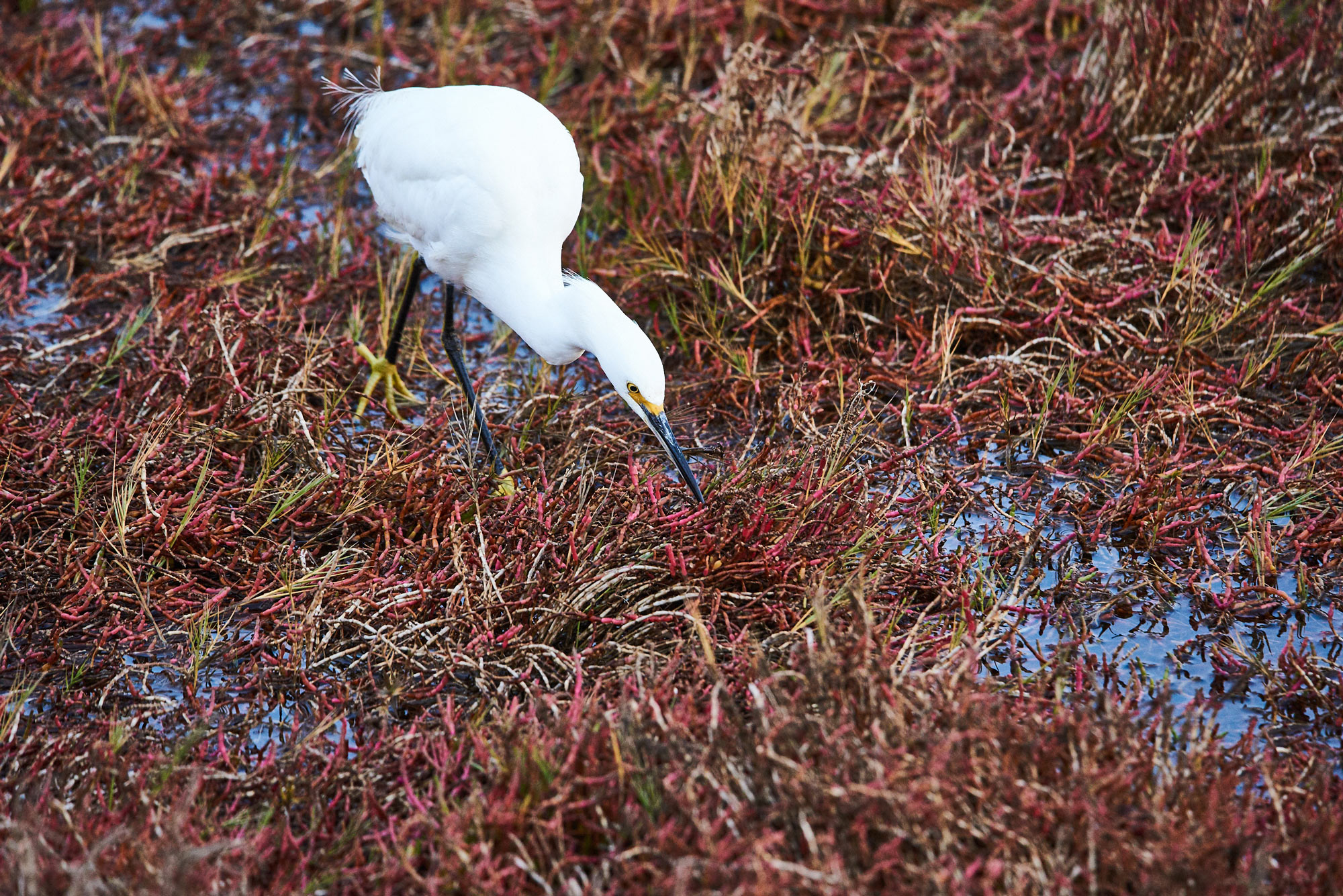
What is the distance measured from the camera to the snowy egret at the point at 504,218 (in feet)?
10.6

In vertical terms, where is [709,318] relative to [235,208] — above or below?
above

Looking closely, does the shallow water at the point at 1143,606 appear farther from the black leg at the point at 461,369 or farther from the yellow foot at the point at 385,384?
the yellow foot at the point at 385,384

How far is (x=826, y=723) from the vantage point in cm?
241

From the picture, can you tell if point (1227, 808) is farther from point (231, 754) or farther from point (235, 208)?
point (235, 208)

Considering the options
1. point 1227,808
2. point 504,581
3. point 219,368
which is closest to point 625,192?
point 219,368

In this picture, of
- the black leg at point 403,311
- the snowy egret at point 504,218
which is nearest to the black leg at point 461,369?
the snowy egret at point 504,218

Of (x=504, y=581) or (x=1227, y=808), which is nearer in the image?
(x=1227, y=808)

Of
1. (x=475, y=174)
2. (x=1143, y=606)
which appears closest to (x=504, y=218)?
(x=475, y=174)

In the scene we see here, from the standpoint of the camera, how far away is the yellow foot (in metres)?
4.03

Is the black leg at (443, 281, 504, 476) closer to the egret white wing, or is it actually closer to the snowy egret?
the snowy egret

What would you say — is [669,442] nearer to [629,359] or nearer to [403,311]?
[629,359]

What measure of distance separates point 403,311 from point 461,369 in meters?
0.42

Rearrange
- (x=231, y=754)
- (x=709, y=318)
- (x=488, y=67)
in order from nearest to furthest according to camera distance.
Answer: (x=231, y=754), (x=709, y=318), (x=488, y=67)

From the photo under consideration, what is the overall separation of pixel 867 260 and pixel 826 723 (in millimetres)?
2349
